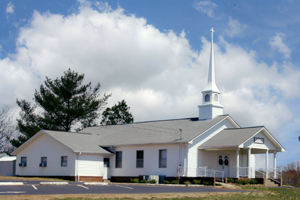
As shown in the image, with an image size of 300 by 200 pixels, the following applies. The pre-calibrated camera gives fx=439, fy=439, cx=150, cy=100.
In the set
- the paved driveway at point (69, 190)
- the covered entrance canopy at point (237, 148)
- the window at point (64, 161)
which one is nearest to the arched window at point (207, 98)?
the covered entrance canopy at point (237, 148)

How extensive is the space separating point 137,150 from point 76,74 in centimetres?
2302

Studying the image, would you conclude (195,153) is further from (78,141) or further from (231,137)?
(78,141)

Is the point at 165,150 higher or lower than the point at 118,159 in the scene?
higher

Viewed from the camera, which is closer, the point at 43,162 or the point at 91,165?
the point at 91,165

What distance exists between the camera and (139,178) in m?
36.2

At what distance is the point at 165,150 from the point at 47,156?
1096cm

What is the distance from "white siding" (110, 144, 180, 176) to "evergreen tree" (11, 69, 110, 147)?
17758 mm

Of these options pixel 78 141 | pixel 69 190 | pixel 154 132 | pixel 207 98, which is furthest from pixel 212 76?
pixel 69 190

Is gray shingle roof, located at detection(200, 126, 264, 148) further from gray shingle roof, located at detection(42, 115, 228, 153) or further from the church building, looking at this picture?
gray shingle roof, located at detection(42, 115, 228, 153)

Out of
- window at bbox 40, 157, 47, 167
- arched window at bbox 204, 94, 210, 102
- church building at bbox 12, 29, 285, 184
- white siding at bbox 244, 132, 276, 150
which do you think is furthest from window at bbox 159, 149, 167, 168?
window at bbox 40, 157, 47, 167

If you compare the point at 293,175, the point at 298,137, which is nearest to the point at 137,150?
the point at 298,137

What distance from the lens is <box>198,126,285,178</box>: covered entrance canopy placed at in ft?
114

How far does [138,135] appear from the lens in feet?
132

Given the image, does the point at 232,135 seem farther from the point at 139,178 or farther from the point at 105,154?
the point at 105,154
